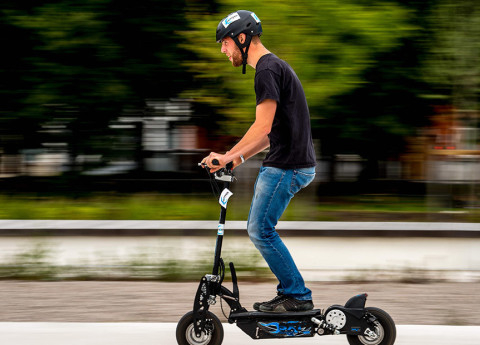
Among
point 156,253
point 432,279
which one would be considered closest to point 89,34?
point 156,253

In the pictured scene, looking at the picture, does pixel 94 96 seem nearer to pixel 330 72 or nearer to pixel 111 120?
pixel 111 120

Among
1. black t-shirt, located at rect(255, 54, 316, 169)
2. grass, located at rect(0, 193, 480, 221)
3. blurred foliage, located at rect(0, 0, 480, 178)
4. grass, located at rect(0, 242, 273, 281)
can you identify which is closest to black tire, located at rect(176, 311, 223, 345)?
black t-shirt, located at rect(255, 54, 316, 169)

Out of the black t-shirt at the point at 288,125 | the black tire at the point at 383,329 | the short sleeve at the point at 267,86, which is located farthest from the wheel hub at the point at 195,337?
the short sleeve at the point at 267,86

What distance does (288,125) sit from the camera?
3.65 m

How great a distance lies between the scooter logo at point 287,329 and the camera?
365 cm

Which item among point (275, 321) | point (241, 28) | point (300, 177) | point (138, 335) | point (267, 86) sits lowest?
point (138, 335)

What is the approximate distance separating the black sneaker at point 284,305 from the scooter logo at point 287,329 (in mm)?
74

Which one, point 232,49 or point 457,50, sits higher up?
point 457,50

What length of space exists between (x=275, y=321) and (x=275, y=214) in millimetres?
558

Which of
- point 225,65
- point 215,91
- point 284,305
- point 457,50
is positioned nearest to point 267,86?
point 284,305

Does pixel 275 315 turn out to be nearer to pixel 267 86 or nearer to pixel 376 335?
pixel 376 335

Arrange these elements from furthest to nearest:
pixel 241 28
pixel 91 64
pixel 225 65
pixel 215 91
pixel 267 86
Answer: pixel 91 64 → pixel 215 91 → pixel 225 65 → pixel 241 28 → pixel 267 86

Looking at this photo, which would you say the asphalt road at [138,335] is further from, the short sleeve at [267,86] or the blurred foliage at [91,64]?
the blurred foliage at [91,64]

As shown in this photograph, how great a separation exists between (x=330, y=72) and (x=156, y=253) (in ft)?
9.59
